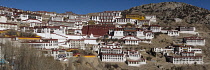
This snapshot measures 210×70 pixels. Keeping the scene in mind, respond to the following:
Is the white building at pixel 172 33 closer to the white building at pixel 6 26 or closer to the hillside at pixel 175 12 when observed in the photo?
the hillside at pixel 175 12

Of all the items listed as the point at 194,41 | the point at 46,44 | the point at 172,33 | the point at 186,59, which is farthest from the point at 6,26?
the point at 194,41

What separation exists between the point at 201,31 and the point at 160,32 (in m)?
12.0

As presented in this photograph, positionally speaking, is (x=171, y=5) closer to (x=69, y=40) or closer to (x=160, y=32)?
(x=160, y=32)

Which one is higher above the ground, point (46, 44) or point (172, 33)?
point (172, 33)

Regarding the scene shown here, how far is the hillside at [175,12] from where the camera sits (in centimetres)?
7100

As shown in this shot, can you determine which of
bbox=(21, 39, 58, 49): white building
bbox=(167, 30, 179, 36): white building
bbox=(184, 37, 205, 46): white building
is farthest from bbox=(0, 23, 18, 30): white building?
bbox=(184, 37, 205, 46): white building

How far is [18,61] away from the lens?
21.2 meters

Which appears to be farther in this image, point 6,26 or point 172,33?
point 172,33

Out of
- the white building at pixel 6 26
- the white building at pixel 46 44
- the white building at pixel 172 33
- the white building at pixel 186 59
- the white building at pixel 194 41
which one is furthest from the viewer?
the white building at pixel 172 33

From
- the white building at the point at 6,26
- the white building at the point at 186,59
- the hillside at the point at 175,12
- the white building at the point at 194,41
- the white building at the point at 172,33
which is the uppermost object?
the hillside at the point at 175,12

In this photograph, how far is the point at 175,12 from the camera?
80062mm

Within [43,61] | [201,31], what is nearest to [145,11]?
[201,31]

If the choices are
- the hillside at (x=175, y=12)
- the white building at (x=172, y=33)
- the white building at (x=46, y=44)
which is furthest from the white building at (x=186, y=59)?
the hillside at (x=175, y=12)

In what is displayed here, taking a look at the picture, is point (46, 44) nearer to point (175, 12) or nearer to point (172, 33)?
point (172, 33)
